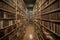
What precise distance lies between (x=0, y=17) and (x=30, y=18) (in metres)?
16.2

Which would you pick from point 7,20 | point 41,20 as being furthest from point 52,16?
point 41,20

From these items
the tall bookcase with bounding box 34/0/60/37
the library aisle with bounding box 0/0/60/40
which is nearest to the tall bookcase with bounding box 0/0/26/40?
the library aisle with bounding box 0/0/60/40

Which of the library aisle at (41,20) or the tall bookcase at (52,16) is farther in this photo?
the library aisle at (41,20)

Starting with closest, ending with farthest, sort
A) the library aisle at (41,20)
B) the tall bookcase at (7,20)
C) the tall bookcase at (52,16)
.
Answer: the tall bookcase at (52,16), the library aisle at (41,20), the tall bookcase at (7,20)

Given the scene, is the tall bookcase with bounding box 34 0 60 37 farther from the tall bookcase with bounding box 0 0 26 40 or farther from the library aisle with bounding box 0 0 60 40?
the tall bookcase with bounding box 0 0 26 40

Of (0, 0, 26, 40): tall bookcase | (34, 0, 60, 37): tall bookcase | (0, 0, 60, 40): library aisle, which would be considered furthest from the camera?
(0, 0, 26, 40): tall bookcase

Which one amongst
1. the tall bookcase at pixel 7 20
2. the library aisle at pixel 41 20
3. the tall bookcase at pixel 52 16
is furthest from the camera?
the tall bookcase at pixel 7 20

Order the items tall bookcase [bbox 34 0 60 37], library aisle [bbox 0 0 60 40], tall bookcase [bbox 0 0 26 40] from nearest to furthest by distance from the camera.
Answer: tall bookcase [bbox 34 0 60 37]
library aisle [bbox 0 0 60 40]
tall bookcase [bbox 0 0 26 40]

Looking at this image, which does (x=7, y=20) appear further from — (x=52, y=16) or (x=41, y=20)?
(x=41, y=20)

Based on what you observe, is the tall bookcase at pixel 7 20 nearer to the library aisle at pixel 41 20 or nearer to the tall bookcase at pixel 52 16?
the library aisle at pixel 41 20

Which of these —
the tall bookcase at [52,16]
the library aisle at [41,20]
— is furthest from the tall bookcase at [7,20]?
the tall bookcase at [52,16]

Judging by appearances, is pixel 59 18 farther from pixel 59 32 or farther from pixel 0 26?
pixel 0 26

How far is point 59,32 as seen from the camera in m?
1.66

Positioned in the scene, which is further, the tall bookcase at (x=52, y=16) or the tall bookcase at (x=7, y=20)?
the tall bookcase at (x=7, y=20)
